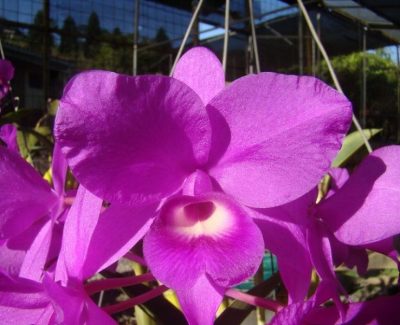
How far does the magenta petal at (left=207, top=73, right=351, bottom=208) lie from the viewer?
0.27 metres

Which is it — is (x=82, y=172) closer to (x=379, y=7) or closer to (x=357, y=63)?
(x=379, y=7)

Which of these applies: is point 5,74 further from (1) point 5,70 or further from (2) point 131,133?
(2) point 131,133

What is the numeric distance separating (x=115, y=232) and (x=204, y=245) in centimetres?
6

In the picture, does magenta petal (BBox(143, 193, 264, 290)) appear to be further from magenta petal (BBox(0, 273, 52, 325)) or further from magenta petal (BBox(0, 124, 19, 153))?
magenta petal (BBox(0, 124, 19, 153))

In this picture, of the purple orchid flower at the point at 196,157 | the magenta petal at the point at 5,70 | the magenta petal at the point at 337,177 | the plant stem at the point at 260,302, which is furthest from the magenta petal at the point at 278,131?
the magenta petal at the point at 5,70

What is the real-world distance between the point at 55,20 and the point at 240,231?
7108mm

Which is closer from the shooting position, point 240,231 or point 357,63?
point 240,231

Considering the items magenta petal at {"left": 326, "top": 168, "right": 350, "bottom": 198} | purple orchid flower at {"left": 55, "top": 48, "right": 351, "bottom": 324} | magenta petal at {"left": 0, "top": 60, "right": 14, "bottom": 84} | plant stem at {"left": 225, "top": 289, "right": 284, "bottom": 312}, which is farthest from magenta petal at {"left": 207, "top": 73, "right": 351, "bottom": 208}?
magenta petal at {"left": 0, "top": 60, "right": 14, "bottom": 84}

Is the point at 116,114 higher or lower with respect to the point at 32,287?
higher

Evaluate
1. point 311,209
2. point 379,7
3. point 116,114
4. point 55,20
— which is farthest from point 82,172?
point 55,20

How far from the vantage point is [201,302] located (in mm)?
310

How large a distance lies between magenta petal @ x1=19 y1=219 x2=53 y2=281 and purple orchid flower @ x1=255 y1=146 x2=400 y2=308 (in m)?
0.19

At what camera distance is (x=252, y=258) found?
0.27 metres

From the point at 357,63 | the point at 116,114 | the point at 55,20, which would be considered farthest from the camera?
the point at 357,63
